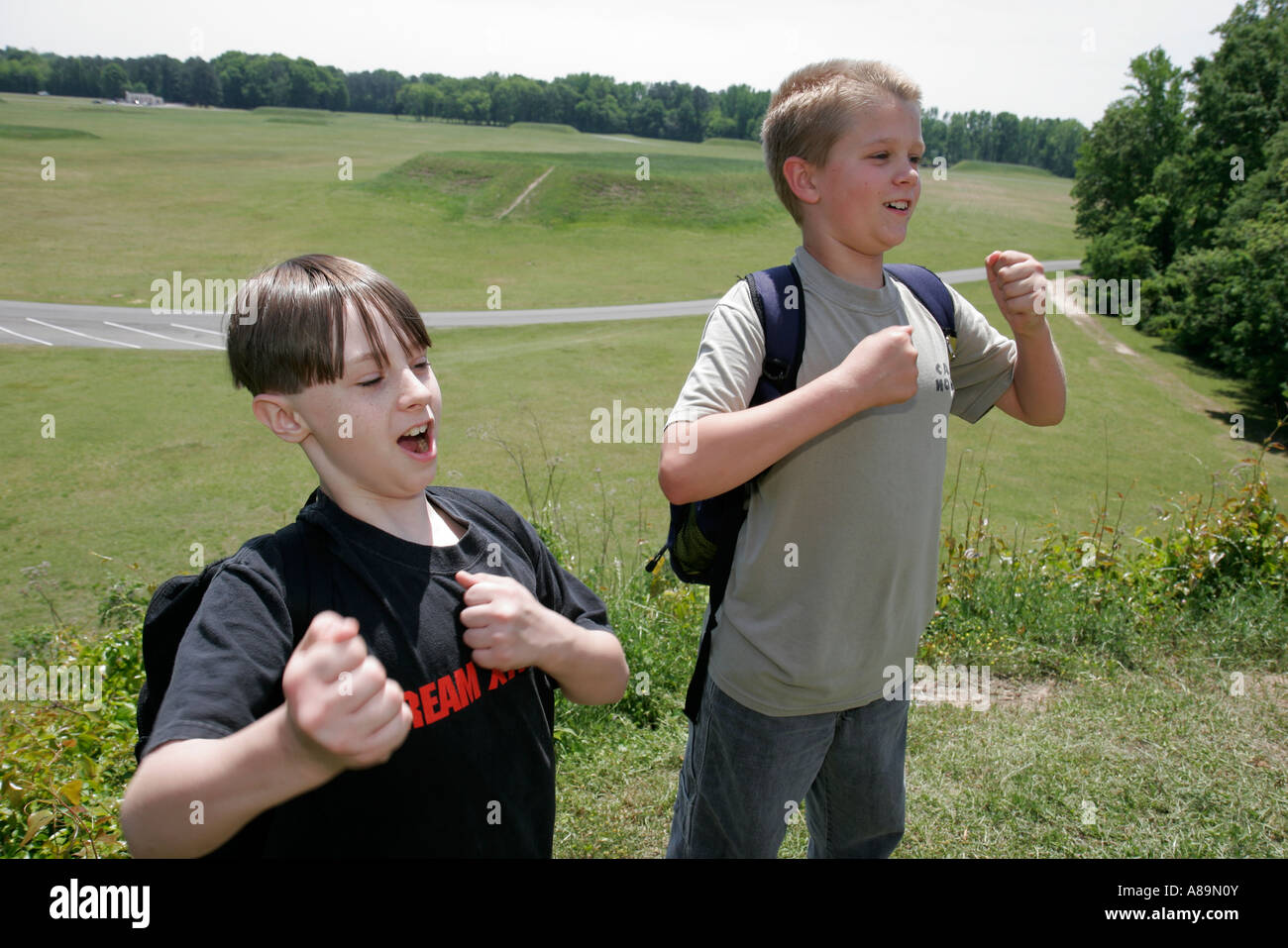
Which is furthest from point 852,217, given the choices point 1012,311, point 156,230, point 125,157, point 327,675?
point 125,157

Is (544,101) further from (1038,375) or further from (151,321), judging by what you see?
(1038,375)

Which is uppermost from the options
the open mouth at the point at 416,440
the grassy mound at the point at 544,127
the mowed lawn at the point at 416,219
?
the grassy mound at the point at 544,127

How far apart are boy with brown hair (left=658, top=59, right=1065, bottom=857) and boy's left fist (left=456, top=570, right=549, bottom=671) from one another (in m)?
0.59

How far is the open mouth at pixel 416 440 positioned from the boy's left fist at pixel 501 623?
0.87 ft

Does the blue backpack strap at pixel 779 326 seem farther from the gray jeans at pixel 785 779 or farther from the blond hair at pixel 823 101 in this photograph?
the gray jeans at pixel 785 779

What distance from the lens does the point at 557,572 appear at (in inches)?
75.2

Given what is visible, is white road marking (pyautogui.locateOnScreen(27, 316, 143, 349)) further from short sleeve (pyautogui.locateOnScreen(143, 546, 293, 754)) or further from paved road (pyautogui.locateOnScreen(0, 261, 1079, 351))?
short sleeve (pyautogui.locateOnScreen(143, 546, 293, 754))

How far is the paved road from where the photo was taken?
3027 centimetres

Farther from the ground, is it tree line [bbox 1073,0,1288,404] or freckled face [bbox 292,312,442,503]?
tree line [bbox 1073,0,1288,404]

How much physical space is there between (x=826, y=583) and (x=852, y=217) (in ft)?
2.99

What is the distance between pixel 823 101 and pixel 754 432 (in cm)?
95

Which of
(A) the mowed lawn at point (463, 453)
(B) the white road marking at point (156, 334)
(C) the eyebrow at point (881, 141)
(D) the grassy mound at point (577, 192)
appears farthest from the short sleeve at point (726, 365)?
(D) the grassy mound at point (577, 192)

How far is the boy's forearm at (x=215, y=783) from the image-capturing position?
1.16m

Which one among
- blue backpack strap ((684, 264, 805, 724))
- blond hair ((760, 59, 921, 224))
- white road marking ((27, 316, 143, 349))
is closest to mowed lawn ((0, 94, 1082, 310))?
white road marking ((27, 316, 143, 349))
